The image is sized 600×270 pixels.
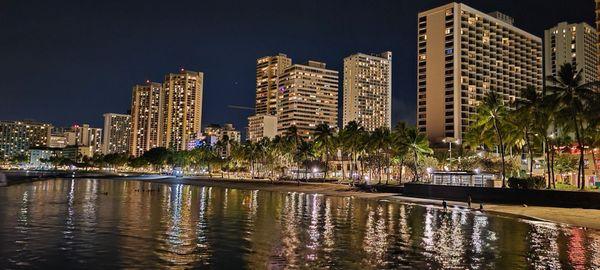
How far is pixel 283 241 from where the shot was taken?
31.0 metres

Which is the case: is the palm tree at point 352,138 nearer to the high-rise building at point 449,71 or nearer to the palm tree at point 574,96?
the palm tree at point 574,96

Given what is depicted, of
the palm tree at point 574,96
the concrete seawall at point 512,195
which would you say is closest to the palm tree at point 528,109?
the palm tree at point 574,96

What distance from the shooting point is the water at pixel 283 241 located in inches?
959

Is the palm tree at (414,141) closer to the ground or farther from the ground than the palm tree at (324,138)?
closer to the ground

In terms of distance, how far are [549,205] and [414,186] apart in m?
24.3

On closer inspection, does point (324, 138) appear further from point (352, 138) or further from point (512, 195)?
point (512, 195)

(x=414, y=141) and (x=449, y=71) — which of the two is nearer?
(x=414, y=141)

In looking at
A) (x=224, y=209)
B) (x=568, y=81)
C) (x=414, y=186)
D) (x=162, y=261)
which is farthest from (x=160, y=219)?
(x=568, y=81)

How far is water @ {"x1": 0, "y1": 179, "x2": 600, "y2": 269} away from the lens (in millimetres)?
24359

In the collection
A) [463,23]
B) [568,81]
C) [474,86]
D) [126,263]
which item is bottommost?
[126,263]

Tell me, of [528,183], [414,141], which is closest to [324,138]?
[414,141]

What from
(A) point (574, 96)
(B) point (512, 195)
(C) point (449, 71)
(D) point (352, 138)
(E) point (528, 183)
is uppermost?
(C) point (449, 71)

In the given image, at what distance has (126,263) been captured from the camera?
23484mm

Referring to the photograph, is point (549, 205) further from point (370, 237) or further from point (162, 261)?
point (162, 261)
